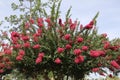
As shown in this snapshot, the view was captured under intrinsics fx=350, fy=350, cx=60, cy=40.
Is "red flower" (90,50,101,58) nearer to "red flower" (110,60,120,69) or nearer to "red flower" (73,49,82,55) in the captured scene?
"red flower" (73,49,82,55)

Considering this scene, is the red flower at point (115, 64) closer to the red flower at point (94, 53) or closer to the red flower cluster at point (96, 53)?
the red flower cluster at point (96, 53)

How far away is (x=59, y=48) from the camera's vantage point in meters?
14.6

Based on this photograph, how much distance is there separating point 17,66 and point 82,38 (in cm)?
345

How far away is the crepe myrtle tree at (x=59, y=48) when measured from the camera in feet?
49.4

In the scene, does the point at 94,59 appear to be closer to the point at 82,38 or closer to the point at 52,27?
the point at 82,38

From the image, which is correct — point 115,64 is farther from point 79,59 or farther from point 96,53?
point 79,59

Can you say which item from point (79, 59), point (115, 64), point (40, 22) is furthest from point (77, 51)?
point (40, 22)

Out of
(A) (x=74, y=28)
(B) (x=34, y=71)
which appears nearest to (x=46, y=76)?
(B) (x=34, y=71)

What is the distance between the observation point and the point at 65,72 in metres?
16.3

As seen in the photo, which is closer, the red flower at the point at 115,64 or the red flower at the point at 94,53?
the red flower at the point at 94,53

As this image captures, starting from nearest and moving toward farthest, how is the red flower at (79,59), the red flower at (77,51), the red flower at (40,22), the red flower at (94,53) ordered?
the red flower at (77,51)
the red flower at (79,59)
the red flower at (94,53)
the red flower at (40,22)

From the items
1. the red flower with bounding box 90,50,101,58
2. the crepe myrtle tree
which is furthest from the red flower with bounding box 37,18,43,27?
the red flower with bounding box 90,50,101,58

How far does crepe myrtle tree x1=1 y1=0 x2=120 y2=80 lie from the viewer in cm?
1505

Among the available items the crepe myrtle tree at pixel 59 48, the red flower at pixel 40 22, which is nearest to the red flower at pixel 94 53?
the crepe myrtle tree at pixel 59 48
